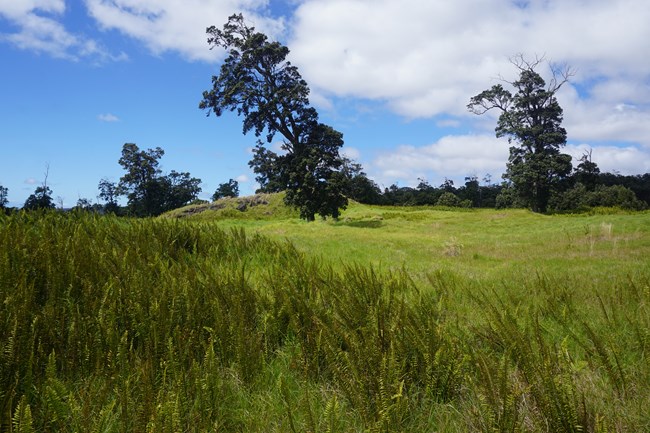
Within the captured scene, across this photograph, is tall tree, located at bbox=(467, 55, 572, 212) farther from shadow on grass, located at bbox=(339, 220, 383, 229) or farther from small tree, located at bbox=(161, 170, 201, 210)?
small tree, located at bbox=(161, 170, 201, 210)

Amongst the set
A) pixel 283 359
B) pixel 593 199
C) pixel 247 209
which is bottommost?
pixel 283 359

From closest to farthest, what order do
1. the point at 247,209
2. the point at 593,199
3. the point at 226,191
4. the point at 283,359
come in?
the point at 283,359 < the point at 593,199 < the point at 247,209 < the point at 226,191

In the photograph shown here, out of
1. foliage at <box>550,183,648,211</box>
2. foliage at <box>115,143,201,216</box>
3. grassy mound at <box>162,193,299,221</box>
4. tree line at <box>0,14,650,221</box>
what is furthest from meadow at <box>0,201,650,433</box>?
foliage at <box>115,143,201,216</box>

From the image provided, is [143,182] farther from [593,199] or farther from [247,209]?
[593,199]

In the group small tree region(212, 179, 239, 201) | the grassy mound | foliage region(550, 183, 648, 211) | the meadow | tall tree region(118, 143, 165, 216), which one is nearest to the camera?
the meadow

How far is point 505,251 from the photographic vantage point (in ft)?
42.4

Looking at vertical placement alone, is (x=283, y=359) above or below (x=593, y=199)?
below

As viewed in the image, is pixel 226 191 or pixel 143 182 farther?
pixel 226 191

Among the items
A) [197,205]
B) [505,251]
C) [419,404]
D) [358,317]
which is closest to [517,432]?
[419,404]

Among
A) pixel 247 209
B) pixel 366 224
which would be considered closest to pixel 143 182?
pixel 247 209

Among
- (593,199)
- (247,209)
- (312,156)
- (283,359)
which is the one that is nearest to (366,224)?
(312,156)

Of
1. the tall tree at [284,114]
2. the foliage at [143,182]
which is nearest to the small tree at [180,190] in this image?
the foliage at [143,182]

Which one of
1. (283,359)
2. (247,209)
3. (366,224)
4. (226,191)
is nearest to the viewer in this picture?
(283,359)

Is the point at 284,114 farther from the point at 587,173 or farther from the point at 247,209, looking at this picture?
the point at 587,173
